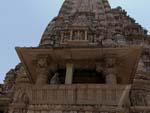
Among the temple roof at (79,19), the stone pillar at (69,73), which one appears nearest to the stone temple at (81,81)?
the stone pillar at (69,73)

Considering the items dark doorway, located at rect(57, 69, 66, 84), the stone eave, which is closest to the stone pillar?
the stone eave

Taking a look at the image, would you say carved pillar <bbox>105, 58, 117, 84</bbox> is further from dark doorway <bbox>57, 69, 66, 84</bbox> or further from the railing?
dark doorway <bbox>57, 69, 66, 84</bbox>

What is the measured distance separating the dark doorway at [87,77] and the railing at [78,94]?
2.85m

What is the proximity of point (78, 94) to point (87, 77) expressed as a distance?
3381 millimetres

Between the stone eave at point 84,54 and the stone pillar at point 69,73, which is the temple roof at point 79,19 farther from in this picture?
the stone pillar at point 69,73

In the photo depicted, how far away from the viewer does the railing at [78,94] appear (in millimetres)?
13148

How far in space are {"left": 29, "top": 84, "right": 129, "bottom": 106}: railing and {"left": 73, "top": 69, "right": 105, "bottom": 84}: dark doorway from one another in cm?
285

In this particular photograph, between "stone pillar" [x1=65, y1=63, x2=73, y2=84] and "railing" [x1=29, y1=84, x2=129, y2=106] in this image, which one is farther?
"stone pillar" [x1=65, y1=63, x2=73, y2=84]

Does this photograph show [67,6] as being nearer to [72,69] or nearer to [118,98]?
[72,69]

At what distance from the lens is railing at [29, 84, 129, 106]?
1315 cm

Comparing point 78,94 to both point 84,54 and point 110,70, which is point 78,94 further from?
point 84,54

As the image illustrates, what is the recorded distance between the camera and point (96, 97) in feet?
43.4

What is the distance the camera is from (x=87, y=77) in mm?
16578

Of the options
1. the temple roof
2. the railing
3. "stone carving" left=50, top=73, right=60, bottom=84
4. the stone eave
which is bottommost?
the railing
